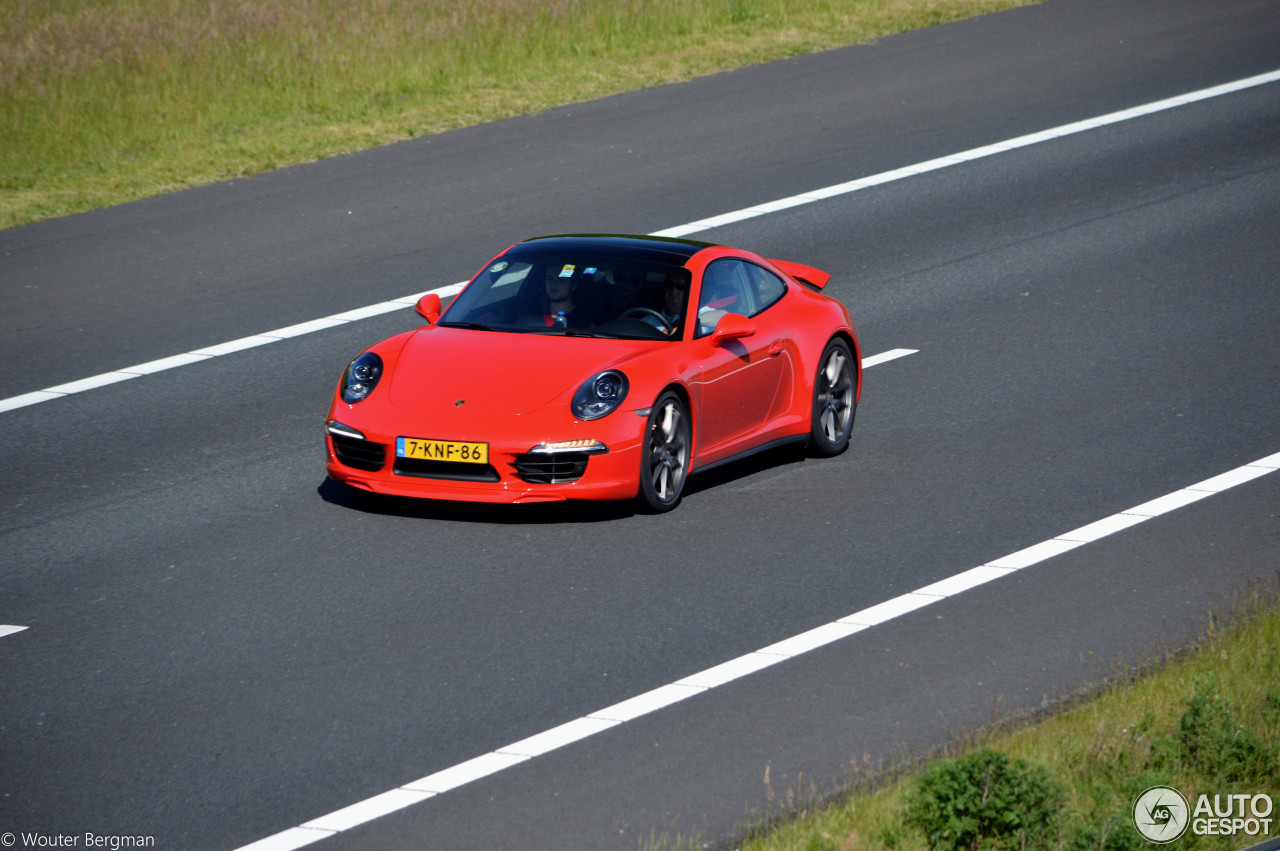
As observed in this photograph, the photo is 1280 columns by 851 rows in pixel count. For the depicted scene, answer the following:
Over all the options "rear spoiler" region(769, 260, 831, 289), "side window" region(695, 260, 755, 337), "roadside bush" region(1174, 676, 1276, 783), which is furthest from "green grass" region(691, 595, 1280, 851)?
Answer: "rear spoiler" region(769, 260, 831, 289)

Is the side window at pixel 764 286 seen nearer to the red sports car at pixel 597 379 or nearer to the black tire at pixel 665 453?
the red sports car at pixel 597 379

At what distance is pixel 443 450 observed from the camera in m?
9.98

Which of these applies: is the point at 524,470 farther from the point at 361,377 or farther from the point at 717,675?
the point at 717,675

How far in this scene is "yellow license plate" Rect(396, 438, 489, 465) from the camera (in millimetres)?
9930

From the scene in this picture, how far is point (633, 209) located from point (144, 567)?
895 centimetres

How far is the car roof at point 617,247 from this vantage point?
37.2 ft

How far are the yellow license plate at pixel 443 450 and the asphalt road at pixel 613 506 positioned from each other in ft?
1.38

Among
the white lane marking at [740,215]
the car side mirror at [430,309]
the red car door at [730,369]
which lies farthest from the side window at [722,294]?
the white lane marking at [740,215]

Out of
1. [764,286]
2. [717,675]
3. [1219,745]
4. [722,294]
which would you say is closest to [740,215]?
[764,286]

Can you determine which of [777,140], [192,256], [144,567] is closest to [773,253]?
[777,140]

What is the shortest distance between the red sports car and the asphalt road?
1.05 ft

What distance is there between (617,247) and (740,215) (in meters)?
6.31

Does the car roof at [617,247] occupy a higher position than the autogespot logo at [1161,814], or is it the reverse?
the car roof at [617,247]

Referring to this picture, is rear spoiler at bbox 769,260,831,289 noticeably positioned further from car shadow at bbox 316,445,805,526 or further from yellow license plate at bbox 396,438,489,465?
yellow license plate at bbox 396,438,489,465
